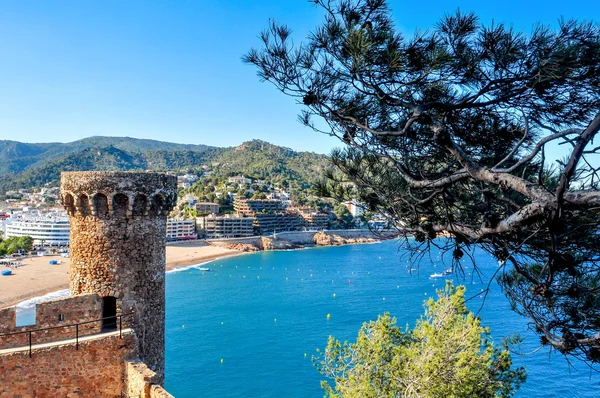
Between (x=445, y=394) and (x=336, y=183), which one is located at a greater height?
(x=336, y=183)

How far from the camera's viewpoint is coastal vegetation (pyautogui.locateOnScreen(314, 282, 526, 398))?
10469 mm

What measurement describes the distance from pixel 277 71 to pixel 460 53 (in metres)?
2.14

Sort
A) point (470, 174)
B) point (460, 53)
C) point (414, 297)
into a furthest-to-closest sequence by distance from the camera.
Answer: point (414, 297) < point (460, 53) < point (470, 174)

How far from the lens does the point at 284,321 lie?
36.5 m

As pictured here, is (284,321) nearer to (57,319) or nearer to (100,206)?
(100,206)

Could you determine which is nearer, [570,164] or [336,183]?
[570,164]

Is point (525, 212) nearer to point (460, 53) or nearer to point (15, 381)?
point (460, 53)

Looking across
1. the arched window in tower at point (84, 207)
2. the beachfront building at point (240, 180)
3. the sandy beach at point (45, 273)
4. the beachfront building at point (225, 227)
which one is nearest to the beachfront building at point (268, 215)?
the beachfront building at point (225, 227)

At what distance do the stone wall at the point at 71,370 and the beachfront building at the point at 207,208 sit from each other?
94557 millimetres

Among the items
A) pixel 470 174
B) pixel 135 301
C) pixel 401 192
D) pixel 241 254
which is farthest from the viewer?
pixel 241 254

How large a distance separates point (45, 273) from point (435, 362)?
50829 mm

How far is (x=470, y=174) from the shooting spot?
4.14 meters

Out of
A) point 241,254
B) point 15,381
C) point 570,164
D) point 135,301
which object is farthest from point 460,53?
point 241,254

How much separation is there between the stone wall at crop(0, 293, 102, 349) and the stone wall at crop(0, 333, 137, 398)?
50cm
